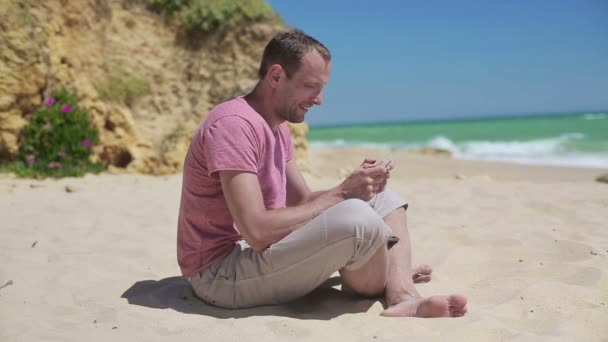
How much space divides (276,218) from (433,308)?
0.84 meters

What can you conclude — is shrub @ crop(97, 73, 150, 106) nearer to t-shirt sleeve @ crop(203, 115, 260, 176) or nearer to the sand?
the sand

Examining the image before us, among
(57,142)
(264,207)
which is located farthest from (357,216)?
(57,142)

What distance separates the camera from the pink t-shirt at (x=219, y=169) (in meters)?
2.43

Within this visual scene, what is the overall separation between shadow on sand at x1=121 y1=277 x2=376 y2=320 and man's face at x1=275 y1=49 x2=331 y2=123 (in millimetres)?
956

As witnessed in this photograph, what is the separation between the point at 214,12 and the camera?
27.1 ft

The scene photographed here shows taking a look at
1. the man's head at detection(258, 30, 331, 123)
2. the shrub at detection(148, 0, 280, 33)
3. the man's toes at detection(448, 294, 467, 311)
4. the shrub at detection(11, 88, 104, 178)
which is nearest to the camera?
the man's toes at detection(448, 294, 467, 311)

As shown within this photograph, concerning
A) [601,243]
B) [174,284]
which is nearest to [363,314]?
[174,284]

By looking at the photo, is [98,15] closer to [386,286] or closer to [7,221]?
[7,221]

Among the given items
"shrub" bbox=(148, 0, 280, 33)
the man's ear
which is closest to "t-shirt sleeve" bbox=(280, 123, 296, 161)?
the man's ear

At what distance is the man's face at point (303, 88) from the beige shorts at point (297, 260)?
53 centimetres

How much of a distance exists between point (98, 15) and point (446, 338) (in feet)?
23.4

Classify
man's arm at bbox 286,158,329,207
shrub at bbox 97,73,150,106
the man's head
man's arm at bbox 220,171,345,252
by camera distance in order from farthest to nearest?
shrub at bbox 97,73,150,106, man's arm at bbox 286,158,329,207, the man's head, man's arm at bbox 220,171,345,252

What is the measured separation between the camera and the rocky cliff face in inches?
267

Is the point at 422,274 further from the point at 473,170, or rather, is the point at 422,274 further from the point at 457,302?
the point at 473,170
